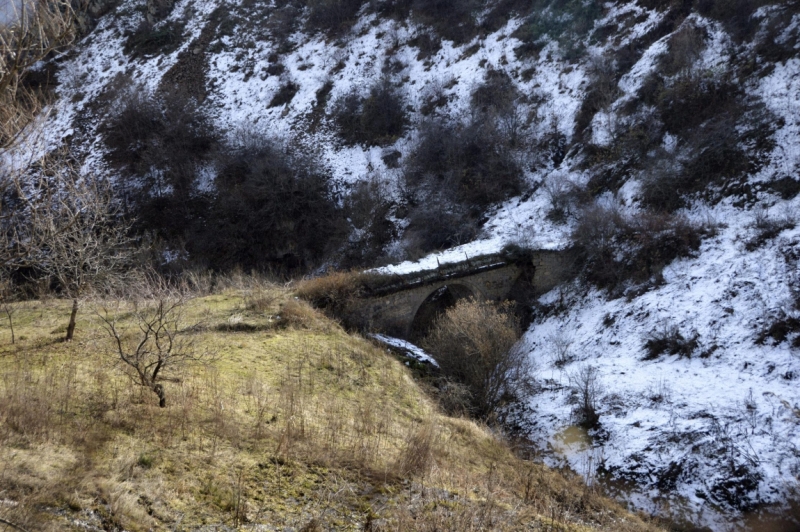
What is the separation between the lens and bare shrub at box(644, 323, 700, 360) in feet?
36.9

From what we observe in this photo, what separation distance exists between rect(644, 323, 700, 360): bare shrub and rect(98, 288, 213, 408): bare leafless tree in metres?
9.64

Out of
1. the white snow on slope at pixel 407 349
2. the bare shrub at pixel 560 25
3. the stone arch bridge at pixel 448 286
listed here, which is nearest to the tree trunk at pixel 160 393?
the white snow on slope at pixel 407 349

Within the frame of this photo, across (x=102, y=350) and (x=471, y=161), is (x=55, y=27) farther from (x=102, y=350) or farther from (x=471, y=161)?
(x=471, y=161)

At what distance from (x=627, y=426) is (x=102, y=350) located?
30.5 feet

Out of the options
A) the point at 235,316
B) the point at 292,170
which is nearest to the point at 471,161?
the point at 292,170

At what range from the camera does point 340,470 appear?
511 centimetres

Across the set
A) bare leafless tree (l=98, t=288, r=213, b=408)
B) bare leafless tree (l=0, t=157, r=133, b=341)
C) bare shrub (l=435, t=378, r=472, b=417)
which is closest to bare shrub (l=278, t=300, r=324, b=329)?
bare leafless tree (l=98, t=288, r=213, b=408)

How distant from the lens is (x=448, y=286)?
51.1 feet

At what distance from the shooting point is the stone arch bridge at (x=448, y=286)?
45.4 feet

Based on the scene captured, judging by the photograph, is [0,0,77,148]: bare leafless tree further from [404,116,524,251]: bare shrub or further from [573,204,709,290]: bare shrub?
[404,116,524,251]: bare shrub

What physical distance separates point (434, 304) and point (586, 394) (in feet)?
20.7

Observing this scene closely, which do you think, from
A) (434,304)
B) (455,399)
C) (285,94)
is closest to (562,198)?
(434,304)

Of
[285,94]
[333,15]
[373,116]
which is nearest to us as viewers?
[373,116]

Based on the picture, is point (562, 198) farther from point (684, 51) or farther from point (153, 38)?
point (153, 38)
